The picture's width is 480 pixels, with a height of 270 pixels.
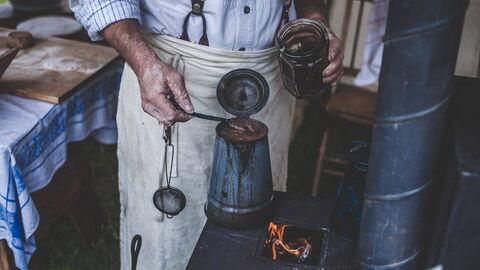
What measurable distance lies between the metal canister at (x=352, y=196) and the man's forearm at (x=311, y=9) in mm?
823

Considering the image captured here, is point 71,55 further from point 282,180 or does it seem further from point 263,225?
point 263,225

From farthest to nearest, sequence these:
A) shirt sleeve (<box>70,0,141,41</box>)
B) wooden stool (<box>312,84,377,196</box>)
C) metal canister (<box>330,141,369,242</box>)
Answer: wooden stool (<box>312,84,377,196</box>), shirt sleeve (<box>70,0,141,41</box>), metal canister (<box>330,141,369,242</box>)

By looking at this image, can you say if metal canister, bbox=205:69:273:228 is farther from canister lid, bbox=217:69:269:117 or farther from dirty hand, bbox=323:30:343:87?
dirty hand, bbox=323:30:343:87

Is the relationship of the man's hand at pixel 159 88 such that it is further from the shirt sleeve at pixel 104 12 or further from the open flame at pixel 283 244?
the open flame at pixel 283 244

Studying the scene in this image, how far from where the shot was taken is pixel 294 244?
2.00 m

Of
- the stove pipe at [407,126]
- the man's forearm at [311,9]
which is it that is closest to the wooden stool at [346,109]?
the man's forearm at [311,9]

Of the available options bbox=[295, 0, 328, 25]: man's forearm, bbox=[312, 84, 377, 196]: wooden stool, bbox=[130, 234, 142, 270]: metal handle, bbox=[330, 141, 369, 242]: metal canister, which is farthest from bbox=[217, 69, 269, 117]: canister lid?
bbox=[312, 84, 377, 196]: wooden stool

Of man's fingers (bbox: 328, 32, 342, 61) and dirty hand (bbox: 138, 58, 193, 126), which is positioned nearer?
dirty hand (bbox: 138, 58, 193, 126)

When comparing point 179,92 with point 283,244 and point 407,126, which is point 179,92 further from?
point 407,126

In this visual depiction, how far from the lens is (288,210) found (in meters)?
2.12

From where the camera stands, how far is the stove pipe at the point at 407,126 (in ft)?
4.70

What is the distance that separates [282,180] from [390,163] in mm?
1350

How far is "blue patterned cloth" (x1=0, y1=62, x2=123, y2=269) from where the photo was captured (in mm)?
2482

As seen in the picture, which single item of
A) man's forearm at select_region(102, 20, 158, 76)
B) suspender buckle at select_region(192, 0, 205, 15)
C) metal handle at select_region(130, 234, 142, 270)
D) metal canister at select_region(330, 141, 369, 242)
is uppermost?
suspender buckle at select_region(192, 0, 205, 15)
